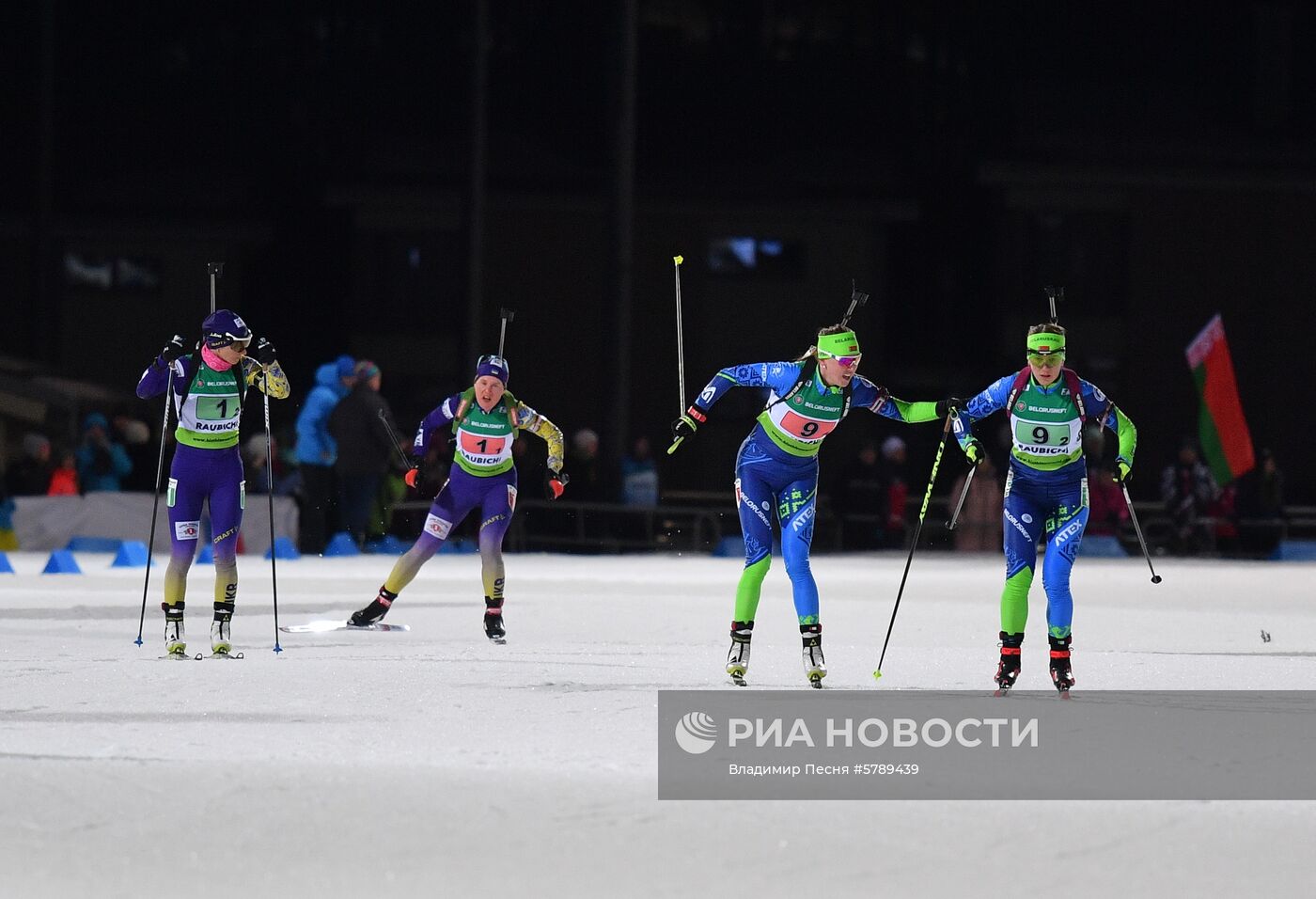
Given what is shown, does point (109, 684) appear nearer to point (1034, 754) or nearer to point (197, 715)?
point (197, 715)

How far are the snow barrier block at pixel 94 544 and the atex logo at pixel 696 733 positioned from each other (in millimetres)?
15268

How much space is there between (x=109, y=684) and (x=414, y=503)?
1344cm

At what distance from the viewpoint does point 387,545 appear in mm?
25422

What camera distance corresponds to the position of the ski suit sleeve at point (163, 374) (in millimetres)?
13383

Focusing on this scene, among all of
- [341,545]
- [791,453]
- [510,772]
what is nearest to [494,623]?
[791,453]

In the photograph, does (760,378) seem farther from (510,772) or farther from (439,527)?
(510,772)

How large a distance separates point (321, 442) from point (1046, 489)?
40.3ft

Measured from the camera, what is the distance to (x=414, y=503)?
25.4m

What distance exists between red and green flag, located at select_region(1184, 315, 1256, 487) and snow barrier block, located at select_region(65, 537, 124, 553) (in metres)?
12.6

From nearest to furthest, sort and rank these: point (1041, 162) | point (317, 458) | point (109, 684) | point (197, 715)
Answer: point (197, 715) < point (109, 684) < point (317, 458) < point (1041, 162)

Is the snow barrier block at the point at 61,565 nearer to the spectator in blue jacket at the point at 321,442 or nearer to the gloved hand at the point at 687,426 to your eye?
the spectator in blue jacket at the point at 321,442

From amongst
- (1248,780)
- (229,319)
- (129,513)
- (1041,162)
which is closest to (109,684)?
(229,319)

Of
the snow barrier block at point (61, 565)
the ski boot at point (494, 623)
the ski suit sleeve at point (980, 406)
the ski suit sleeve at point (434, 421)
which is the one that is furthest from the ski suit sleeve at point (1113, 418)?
the snow barrier block at point (61, 565)

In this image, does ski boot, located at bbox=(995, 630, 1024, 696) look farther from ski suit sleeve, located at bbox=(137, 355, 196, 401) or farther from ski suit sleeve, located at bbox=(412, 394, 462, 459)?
ski suit sleeve, located at bbox=(137, 355, 196, 401)
